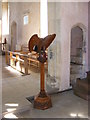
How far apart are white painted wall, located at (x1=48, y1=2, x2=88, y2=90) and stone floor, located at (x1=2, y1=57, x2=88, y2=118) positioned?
504mm

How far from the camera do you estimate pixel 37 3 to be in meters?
7.65

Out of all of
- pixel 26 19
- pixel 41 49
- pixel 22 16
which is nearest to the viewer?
pixel 41 49

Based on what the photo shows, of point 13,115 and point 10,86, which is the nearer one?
point 13,115

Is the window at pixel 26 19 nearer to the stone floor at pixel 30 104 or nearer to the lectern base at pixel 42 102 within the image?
the stone floor at pixel 30 104

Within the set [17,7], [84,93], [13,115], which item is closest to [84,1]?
[84,93]

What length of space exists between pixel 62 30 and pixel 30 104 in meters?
1.83

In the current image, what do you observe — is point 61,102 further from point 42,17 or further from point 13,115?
point 42,17

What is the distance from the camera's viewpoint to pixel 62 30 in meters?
3.76

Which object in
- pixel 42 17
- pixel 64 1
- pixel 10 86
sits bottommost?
pixel 10 86

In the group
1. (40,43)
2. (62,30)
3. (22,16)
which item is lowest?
(40,43)

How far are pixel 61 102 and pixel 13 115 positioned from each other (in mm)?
1057

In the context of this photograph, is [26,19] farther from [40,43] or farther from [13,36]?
[40,43]

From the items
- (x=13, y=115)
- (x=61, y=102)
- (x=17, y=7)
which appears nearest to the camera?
(x=13, y=115)

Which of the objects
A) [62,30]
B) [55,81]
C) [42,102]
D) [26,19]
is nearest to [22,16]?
[26,19]
